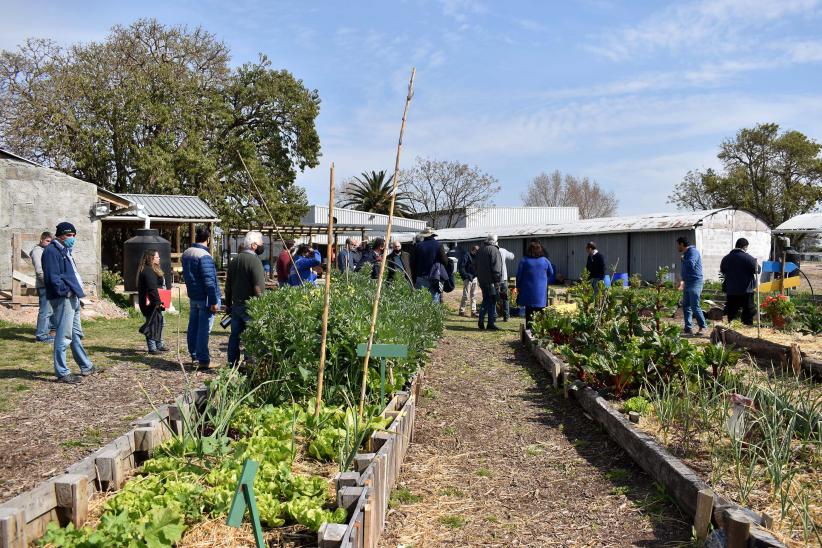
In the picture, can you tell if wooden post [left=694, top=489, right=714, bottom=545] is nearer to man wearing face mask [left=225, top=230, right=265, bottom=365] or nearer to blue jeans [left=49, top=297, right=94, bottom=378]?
man wearing face mask [left=225, top=230, right=265, bottom=365]

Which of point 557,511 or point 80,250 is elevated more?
point 80,250

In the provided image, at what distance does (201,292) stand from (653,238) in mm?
20972

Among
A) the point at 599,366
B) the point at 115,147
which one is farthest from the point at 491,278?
the point at 115,147

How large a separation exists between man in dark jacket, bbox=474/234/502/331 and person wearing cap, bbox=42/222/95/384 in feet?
23.4

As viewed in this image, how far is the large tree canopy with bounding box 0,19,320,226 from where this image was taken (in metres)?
27.9

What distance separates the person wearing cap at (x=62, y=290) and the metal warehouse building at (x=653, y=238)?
19061 mm

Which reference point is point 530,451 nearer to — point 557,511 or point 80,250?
point 557,511

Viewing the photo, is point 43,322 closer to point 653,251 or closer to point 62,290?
point 62,290

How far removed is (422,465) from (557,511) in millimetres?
1143

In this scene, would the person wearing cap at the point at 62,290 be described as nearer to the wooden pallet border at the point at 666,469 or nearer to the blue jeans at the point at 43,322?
the blue jeans at the point at 43,322

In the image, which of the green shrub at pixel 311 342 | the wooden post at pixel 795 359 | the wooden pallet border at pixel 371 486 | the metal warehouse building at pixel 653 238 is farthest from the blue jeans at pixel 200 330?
the metal warehouse building at pixel 653 238

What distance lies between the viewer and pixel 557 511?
421 centimetres

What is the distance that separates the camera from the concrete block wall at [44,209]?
48.3ft

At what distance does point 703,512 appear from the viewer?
3.60m
